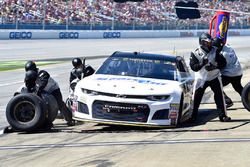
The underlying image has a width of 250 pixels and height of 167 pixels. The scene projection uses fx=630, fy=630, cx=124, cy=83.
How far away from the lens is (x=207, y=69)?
35.9ft

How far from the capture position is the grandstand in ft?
149

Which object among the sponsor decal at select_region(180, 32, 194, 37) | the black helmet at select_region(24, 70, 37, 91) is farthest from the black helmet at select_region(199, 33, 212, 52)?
the sponsor decal at select_region(180, 32, 194, 37)

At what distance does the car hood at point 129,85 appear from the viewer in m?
9.99

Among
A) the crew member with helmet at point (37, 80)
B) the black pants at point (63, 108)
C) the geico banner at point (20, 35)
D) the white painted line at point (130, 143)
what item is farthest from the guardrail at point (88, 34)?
the white painted line at point (130, 143)

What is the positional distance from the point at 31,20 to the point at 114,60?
3538cm

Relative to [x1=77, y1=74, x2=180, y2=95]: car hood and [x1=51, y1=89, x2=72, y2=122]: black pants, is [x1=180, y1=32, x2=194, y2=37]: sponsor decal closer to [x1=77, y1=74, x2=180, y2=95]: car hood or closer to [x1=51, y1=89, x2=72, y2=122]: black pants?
[x1=51, y1=89, x2=72, y2=122]: black pants

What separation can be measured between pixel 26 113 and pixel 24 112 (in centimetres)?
4

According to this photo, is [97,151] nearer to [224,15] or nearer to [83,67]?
[83,67]

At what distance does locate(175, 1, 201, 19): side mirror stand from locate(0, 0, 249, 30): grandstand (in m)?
29.8

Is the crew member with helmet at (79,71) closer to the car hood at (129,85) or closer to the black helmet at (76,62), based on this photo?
the black helmet at (76,62)

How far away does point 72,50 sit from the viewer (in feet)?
127

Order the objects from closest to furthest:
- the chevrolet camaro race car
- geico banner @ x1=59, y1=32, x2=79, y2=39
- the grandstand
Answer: the chevrolet camaro race car < the grandstand < geico banner @ x1=59, y1=32, x2=79, y2=39

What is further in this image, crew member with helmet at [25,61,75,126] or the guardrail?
the guardrail

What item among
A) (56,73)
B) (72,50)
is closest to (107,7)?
(72,50)
